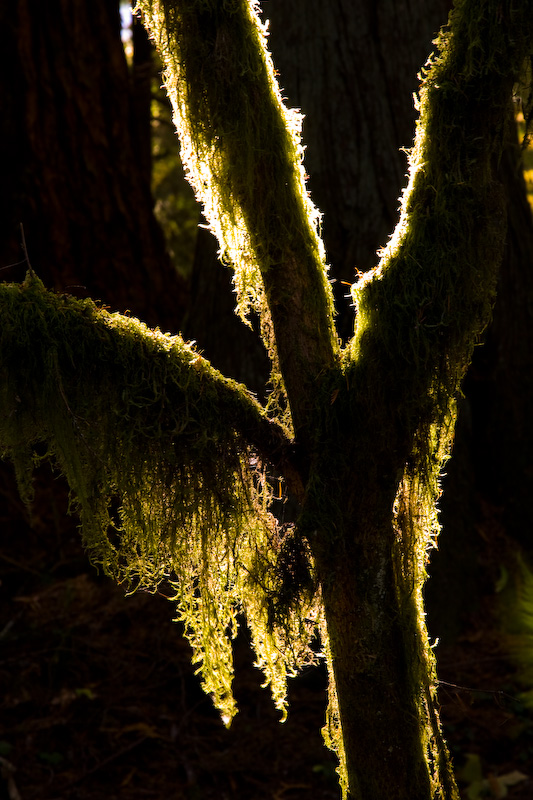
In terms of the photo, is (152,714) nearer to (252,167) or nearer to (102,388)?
(102,388)

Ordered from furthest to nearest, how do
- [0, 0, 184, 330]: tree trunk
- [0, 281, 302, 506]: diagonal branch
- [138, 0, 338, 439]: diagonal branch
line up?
[0, 0, 184, 330]: tree trunk < [138, 0, 338, 439]: diagonal branch < [0, 281, 302, 506]: diagonal branch

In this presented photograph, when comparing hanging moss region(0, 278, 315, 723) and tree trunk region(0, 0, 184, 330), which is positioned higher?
tree trunk region(0, 0, 184, 330)

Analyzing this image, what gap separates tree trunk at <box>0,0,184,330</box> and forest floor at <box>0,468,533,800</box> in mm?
1575

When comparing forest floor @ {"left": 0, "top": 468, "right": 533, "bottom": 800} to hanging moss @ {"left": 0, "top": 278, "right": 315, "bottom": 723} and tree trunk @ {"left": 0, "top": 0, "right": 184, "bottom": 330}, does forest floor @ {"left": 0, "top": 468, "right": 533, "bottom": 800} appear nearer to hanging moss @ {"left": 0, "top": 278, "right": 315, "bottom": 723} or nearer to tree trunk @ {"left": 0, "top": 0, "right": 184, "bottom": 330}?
hanging moss @ {"left": 0, "top": 278, "right": 315, "bottom": 723}

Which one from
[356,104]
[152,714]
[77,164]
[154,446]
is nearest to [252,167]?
[154,446]

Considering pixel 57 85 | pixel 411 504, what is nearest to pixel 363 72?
pixel 57 85

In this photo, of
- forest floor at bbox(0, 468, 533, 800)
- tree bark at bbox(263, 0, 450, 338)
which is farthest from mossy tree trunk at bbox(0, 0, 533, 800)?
tree bark at bbox(263, 0, 450, 338)

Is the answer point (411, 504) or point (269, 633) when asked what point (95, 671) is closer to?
point (269, 633)

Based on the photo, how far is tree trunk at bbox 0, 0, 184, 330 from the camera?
14.5 ft

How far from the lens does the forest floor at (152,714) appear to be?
2967mm

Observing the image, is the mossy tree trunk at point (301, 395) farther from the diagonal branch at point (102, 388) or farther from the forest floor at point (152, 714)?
the forest floor at point (152, 714)

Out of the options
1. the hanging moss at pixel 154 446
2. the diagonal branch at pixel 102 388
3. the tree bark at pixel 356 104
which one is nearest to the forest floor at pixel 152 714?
the hanging moss at pixel 154 446

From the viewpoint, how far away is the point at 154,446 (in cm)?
157

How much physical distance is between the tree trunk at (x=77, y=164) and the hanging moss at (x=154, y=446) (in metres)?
2.86
